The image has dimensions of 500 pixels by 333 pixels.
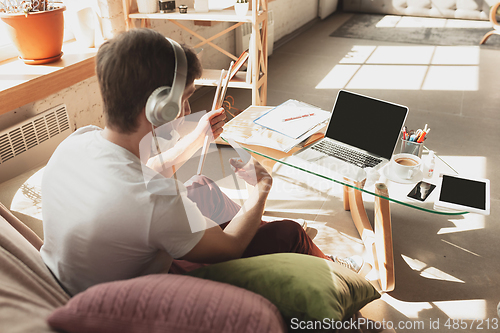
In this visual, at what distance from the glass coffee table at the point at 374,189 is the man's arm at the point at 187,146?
0.81 feet

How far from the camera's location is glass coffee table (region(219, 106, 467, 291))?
1.40 m

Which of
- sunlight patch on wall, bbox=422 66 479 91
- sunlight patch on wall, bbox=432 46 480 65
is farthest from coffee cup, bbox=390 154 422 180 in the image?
sunlight patch on wall, bbox=432 46 480 65

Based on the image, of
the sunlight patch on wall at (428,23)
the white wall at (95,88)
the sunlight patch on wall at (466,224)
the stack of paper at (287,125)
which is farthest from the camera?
the sunlight patch on wall at (428,23)

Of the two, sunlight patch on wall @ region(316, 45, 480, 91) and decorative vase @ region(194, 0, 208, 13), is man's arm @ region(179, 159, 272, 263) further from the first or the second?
sunlight patch on wall @ region(316, 45, 480, 91)

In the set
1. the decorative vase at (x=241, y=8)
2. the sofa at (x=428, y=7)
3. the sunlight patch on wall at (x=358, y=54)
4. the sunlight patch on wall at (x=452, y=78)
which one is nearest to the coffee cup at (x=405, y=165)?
the decorative vase at (x=241, y=8)

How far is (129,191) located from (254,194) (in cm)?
48

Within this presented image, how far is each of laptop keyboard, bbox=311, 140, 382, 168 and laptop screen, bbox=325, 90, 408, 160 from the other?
4 cm

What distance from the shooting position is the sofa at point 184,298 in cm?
63

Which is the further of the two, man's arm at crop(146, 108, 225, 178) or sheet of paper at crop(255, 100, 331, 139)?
sheet of paper at crop(255, 100, 331, 139)

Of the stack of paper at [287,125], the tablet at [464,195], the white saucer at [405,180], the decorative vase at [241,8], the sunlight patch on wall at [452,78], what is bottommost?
the sunlight patch on wall at [452,78]

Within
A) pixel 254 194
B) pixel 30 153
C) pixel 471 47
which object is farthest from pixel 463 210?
pixel 471 47

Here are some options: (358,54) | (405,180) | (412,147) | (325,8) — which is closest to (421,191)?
(405,180)

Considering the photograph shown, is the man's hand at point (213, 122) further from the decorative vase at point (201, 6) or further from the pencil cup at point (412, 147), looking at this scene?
the decorative vase at point (201, 6)

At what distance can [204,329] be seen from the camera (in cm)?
62
